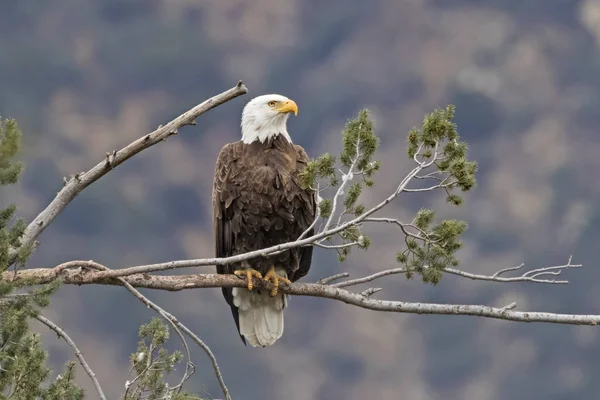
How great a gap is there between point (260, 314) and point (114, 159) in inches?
91.9

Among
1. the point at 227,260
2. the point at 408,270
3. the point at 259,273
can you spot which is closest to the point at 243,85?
the point at 227,260

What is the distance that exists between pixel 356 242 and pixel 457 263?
56 centimetres

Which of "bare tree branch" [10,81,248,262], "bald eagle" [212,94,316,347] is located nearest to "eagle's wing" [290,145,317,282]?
"bald eagle" [212,94,316,347]

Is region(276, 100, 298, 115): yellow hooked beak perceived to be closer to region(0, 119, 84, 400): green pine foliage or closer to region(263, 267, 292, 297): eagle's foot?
region(263, 267, 292, 297): eagle's foot

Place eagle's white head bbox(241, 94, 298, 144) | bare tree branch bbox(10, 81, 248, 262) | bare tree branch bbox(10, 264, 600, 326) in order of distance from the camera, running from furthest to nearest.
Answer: eagle's white head bbox(241, 94, 298, 144)
bare tree branch bbox(10, 81, 248, 262)
bare tree branch bbox(10, 264, 600, 326)

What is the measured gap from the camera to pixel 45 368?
477 centimetres

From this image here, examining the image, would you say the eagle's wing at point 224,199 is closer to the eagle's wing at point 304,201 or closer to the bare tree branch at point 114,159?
the eagle's wing at point 304,201

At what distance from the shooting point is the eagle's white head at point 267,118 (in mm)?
6758

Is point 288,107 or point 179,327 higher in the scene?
point 288,107

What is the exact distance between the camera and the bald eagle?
6.39 meters

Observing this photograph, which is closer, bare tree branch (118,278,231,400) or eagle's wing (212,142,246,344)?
bare tree branch (118,278,231,400)

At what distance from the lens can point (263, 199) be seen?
638 cm

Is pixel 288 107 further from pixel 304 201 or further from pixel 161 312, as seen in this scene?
pixel 161 312

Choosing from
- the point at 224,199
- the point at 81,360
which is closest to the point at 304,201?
the point at 224,199
